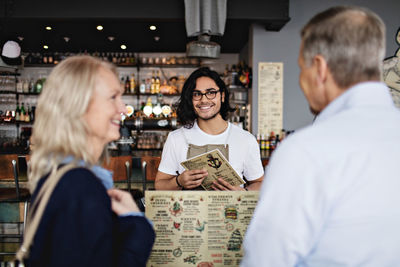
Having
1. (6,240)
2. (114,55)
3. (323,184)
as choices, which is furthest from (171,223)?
(114,55)

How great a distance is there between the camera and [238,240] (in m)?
1.37

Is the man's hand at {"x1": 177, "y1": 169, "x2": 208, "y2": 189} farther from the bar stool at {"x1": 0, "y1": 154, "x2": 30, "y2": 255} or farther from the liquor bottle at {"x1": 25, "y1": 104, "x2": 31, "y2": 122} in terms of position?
the liquor bottle at {"x1": 25, "y1": 104, "x2": 31, "y2": 122}

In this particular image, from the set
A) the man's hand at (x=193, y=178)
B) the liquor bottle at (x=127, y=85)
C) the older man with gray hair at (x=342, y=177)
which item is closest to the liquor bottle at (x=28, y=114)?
the liquor bottle at (x=127, y=85)

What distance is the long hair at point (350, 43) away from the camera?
798mm

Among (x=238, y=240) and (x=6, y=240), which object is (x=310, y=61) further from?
(x=6, y=240)

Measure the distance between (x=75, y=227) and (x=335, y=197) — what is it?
608 mm

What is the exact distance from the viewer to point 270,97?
528 centimetres

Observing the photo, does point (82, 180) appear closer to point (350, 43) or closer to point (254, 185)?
point (350, 43)

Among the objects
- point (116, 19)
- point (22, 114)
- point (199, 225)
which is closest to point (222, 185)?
point (199, 225)

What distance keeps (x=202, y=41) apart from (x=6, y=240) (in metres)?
2.87

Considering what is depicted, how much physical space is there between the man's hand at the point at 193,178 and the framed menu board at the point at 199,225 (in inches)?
18.8

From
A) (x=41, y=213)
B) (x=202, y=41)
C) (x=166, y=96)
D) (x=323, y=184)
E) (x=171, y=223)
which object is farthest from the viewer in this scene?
(x=166, y=96)

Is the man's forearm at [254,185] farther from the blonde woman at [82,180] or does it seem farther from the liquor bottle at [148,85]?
the liquor bottle at [148,85]

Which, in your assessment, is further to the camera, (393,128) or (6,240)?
(6,240)
